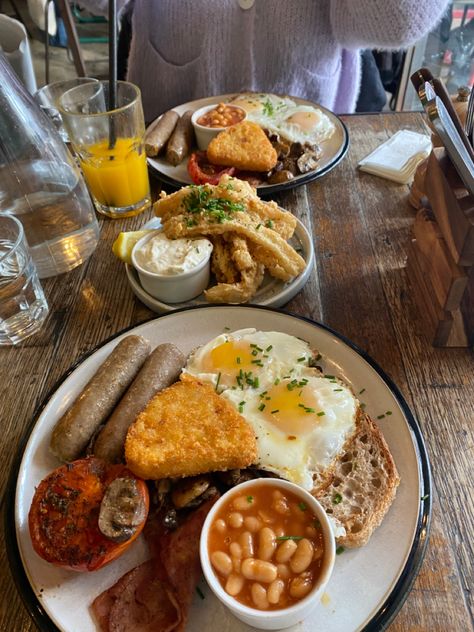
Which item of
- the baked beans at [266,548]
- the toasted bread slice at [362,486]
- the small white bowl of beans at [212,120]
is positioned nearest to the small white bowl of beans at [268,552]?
the baked beans at [266,548]

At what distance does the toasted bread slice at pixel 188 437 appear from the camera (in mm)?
1365

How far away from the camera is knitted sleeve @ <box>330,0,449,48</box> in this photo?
2.47 m

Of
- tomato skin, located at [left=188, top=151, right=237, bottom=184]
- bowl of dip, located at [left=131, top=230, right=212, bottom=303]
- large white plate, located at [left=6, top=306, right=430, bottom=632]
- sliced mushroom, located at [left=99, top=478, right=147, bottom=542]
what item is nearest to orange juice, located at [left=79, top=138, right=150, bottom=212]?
tomato skin, located at [left=188, top=151, right=237, bottom=184]

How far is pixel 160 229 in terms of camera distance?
6.66 ft

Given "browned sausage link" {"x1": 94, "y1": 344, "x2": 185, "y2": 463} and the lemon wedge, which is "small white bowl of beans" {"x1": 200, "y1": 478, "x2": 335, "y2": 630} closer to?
"browned sausage link" {"x1": 94, "y1": 344, "x2": 185, "y2": 463}

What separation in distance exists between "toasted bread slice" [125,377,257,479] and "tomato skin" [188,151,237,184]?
1.21 meters

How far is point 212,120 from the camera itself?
268cm

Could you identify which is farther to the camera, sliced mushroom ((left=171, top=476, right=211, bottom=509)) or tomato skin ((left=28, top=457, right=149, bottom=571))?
sliced mushroom ((left=171, top=476, right=211, bottom=509))

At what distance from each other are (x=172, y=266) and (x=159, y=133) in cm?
112

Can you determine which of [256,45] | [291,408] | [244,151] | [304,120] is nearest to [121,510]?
[291,408]

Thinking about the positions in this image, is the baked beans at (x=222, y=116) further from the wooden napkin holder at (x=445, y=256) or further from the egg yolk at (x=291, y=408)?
the egg yolk at (x=291, y=408)

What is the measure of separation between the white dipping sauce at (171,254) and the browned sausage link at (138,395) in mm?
338

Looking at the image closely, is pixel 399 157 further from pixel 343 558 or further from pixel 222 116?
pixel 343 558

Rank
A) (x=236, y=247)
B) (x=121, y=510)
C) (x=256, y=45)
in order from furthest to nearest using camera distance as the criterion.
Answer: (x=256, y=45), (x=236, y=247), (x=121, y=510)
